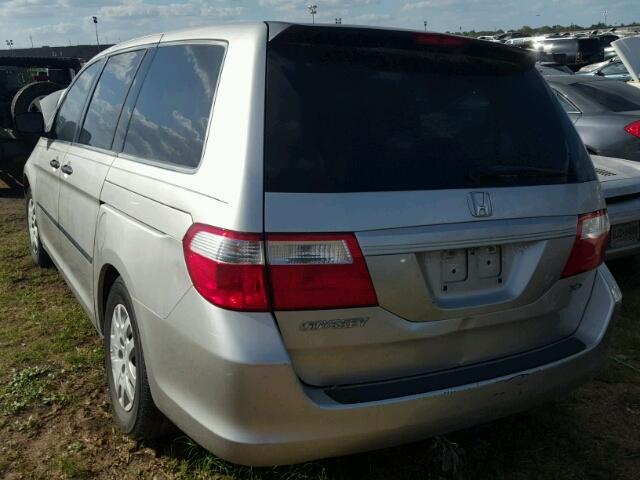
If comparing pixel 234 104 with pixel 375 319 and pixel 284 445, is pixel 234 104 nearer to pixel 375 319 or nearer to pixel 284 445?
pixel 375 319

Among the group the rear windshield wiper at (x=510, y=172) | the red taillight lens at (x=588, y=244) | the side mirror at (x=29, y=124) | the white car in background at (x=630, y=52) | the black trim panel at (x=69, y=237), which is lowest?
the black trim panel at (x=69, y=237)

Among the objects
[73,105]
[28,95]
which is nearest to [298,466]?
[73,105]

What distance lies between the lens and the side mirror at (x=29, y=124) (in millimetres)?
4559

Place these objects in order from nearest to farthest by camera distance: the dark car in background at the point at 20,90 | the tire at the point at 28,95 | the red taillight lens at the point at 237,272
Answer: the red taillight lens at the point at 237,272, the tire at the point at 28,95, the dark car in background at the point at 20,90

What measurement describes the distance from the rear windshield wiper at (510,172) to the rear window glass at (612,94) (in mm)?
5232

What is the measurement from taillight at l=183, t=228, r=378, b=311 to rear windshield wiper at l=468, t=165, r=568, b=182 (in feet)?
1.92

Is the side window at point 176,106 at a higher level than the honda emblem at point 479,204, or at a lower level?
higher

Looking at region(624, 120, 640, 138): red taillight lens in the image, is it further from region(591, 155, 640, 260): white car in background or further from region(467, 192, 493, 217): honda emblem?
region(467, 192, 493, 217): honda emblem

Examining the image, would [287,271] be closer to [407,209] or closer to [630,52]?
[407,209]

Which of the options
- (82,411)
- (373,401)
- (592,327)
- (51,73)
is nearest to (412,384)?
(373,401)

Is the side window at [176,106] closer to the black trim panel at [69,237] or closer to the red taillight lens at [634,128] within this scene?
the black trim panel at [69,237]

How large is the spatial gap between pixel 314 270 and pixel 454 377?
0.67 metres

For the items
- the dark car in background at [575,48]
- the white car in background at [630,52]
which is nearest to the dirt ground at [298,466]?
the white car in background at [630,52]

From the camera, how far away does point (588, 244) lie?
262 cm
